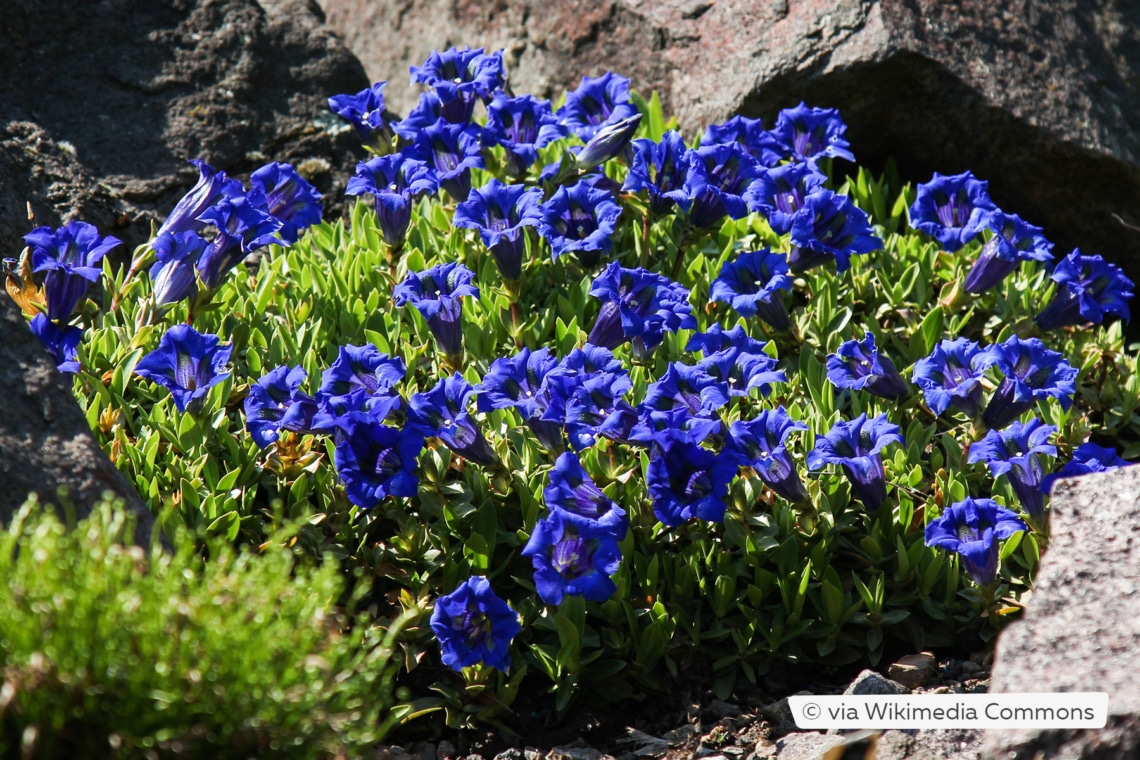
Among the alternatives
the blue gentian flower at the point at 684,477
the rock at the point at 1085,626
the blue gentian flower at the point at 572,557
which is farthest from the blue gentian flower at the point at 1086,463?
the blue gentian flower at the point at 572,557

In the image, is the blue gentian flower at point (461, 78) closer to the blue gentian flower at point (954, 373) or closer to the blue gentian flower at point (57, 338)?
the blue gentian flower at point (57, 338)

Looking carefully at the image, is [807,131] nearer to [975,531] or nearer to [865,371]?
[865,371]

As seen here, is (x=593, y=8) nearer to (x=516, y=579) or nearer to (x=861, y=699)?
(x=516, y=579)

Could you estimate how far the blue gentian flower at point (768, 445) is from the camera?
9.43 ft

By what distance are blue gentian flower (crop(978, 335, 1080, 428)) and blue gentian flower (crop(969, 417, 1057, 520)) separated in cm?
15

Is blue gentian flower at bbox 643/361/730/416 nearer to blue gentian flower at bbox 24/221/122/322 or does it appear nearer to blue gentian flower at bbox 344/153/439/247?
blue gentian flower at bbox 344/153/439/247

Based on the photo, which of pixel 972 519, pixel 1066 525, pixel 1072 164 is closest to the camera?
pixel 1066 525

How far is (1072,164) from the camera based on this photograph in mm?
4578

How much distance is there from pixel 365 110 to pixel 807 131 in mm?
1589

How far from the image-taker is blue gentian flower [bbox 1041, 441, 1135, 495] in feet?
9.70

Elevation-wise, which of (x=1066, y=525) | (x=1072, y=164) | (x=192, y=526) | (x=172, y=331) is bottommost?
(x=192, y=526)

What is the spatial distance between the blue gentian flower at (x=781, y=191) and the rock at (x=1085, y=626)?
145 centimetres

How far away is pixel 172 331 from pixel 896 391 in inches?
81.6

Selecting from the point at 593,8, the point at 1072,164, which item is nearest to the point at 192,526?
the point at 593,8
